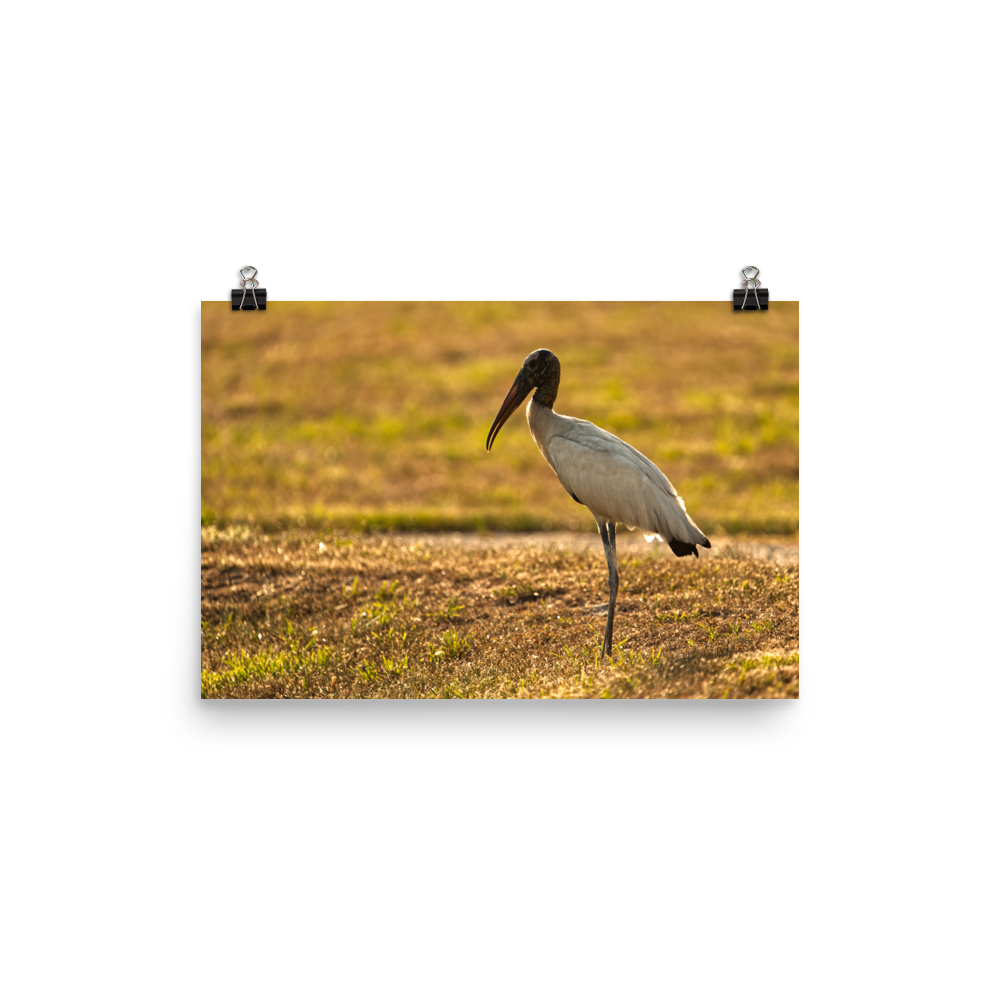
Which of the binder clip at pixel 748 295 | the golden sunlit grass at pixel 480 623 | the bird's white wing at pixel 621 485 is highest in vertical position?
the binder clip at pixel 748 295

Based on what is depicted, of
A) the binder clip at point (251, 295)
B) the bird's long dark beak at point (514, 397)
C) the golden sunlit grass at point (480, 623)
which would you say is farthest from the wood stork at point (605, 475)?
the binder clip at point (251, 295)

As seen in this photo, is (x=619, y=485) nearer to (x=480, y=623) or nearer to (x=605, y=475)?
(x=605, y=475)

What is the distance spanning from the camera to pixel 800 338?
6.97m

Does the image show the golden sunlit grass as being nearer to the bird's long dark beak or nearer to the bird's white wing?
the bird's white wing

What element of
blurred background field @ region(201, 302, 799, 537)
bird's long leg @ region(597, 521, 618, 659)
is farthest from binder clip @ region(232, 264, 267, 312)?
bird's long leg @ region(597, 521, 618, 659)

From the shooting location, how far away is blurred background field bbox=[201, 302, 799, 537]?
364 inches

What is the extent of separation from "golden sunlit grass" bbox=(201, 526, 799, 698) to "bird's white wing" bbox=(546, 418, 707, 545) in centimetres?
62

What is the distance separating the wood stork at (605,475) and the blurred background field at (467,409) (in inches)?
69.2

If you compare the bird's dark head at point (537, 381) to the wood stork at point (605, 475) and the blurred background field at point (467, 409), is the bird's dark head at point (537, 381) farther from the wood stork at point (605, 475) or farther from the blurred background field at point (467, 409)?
the blurred background field at point (467, 409)

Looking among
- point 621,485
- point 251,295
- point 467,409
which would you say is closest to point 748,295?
point 621,485

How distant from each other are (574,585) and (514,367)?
3.65 m

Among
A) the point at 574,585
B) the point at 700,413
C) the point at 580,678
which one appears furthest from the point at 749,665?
the point at 700,413

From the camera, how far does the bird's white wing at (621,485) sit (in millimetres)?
6777

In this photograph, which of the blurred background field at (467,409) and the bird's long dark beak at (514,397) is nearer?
the bird's long dark beak at (514,397)
